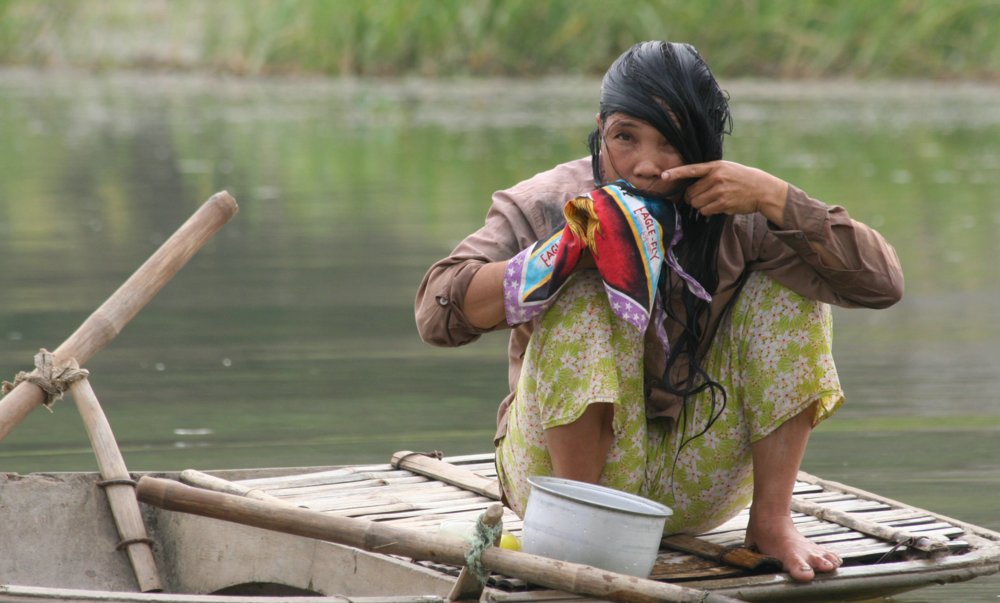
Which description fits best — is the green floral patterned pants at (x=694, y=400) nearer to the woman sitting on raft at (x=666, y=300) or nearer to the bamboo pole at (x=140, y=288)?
the woman sitting on raft at (x=666, y=300)

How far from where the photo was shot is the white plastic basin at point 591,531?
2.70 m

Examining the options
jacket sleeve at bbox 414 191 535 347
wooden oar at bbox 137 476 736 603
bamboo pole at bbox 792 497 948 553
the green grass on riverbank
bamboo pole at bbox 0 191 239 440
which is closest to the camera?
wooden oar at bbox 137 476 736 603

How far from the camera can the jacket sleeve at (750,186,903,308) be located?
9.33 feet

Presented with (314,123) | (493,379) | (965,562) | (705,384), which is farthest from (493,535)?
(314,123)

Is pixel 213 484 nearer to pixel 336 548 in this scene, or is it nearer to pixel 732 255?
pixel 336 548

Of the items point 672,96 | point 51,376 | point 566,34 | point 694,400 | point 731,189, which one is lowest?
point 51,376

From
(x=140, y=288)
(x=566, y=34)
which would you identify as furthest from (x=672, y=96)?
(x=566, y=34)

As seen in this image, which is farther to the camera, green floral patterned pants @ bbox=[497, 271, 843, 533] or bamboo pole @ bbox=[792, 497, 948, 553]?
bamboo pole @ bbox=[792, 497, 948, 553]

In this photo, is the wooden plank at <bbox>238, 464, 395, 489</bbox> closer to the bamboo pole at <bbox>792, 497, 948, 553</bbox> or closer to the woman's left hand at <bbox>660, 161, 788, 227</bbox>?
the bamboo pole at <bbox>792, 497, 948, 553</bbox>

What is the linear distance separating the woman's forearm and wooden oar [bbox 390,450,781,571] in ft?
1.95

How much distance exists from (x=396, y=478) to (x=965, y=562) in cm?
129

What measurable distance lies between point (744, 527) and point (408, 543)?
87 centimetres

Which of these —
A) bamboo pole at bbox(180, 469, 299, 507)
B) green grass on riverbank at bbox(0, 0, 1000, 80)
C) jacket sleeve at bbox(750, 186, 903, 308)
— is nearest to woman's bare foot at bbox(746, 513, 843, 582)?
jacket sleeve at bbox(750, 186, 903, 308)

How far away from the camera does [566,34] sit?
16656 millimetres
